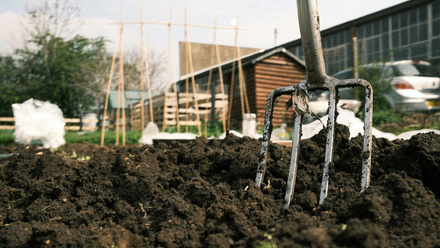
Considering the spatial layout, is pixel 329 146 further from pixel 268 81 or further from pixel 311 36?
pixel 268 81

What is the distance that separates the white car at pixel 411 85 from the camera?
8.49m

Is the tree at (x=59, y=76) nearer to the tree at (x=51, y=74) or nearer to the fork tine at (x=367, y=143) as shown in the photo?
the tree at (x=51, y=74)

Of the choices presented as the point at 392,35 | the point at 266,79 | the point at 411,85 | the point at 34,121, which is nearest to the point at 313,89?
the point at 34,121

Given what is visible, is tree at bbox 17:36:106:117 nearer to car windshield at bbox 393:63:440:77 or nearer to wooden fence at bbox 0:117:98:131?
wooden fence at bbox 0:117:98:131

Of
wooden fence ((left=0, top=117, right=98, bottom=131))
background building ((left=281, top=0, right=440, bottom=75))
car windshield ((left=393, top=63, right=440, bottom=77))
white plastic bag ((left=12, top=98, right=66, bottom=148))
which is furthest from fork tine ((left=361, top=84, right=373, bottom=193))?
wooden fence ((left=0, top=117, right=98, bottom=131))

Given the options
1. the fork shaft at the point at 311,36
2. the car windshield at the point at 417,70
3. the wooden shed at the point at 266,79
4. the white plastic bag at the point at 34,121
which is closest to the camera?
the fork shaft at the point at 311,36

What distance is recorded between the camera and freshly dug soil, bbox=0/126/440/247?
1.18 meters

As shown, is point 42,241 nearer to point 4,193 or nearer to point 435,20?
point 4,193

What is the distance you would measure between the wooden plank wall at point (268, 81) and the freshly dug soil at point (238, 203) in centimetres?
991

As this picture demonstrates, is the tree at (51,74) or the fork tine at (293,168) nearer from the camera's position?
the fork tine at (293,168)

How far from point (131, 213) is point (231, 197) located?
451mm

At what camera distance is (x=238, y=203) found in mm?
1489

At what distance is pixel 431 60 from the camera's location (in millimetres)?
10664

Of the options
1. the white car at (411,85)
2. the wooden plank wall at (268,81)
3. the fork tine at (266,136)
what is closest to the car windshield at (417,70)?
the white car at (411,85)
